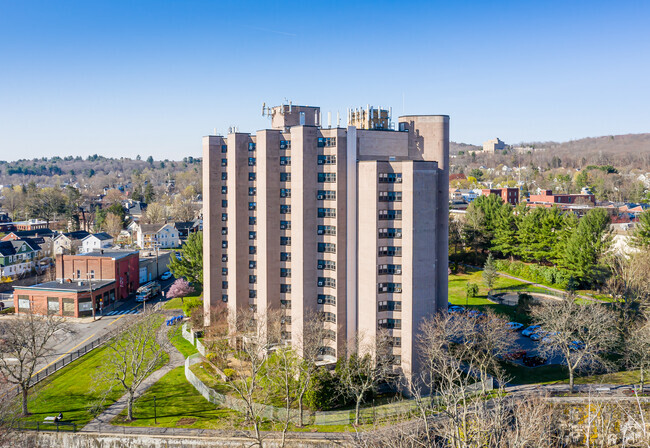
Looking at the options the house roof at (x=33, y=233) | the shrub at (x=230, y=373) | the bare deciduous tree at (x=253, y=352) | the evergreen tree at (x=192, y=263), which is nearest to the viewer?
the bare deciduous tree at (x=253, y=352)

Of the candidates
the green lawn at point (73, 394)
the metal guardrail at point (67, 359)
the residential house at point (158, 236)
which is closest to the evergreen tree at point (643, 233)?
the green lawn at point (73, 394)

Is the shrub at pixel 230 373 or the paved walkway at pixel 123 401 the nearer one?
the paved walkway at pixel 123 401

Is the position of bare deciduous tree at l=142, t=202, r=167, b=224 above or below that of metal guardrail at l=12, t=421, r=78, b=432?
above

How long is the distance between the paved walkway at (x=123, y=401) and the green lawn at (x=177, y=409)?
24.5 inches

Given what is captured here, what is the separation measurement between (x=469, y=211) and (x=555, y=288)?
23425 millimetres

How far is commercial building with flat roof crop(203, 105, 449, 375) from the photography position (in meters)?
42.9

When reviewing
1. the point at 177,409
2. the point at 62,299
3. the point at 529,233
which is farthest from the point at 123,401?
the point at 529,233

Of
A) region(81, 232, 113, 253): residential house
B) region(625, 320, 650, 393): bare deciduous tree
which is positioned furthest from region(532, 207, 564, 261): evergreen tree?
region(81, 232, 113, 253): residential house

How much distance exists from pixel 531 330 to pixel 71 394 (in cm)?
4783

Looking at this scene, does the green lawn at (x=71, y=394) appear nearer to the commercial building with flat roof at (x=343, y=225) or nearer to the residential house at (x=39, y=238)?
the commercial building with flat roof at (x=343, y=225)

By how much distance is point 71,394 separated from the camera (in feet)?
144

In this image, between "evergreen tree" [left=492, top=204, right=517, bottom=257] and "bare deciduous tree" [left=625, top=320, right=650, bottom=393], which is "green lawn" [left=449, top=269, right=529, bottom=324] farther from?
"bare deciduous tree" [left=625, top=320, right=650, bottom=393]

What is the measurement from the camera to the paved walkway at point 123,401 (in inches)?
1484

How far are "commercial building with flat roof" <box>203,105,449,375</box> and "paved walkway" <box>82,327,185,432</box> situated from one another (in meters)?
8.06
